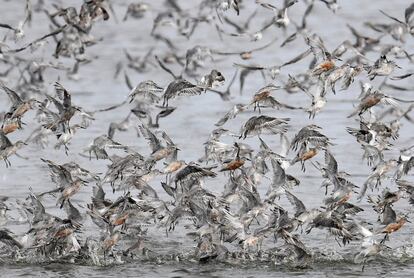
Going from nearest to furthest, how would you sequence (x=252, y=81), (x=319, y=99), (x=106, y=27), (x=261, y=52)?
(x=319, y=99), (x=252, y=81), (x=261, y=52), (x=106, y=27)

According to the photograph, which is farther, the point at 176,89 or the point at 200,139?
the point at 200,139

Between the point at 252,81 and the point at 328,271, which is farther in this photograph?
the point at 252,81

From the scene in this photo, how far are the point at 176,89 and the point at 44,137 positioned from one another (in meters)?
5.51

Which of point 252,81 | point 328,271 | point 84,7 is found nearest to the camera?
point 328,271

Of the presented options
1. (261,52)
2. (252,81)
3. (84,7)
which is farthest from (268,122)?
(261,52)

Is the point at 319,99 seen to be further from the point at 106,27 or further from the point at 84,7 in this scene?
the point at 106,27

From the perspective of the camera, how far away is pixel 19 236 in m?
20.5

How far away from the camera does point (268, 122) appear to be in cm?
2111

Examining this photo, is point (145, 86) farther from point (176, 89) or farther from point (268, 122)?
point (268, 122)

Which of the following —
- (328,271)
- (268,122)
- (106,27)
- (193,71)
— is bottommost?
(328,271)

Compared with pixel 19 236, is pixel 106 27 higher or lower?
higher

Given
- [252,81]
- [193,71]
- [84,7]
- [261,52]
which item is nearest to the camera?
[84,7]

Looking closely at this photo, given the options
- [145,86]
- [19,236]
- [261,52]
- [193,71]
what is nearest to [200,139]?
[193,71]

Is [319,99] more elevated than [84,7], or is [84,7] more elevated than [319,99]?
[84,7]
